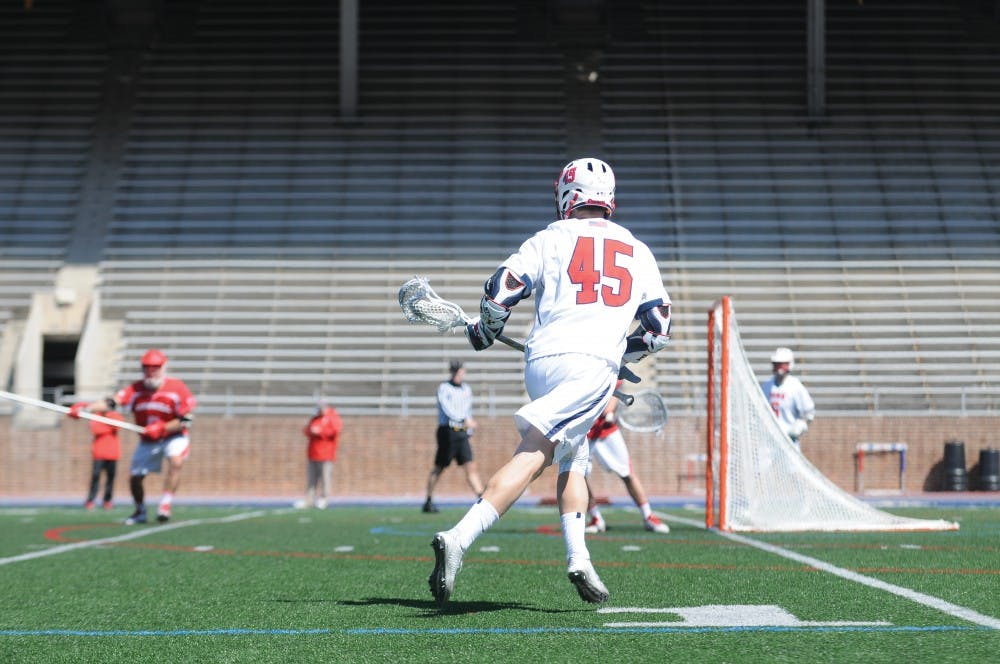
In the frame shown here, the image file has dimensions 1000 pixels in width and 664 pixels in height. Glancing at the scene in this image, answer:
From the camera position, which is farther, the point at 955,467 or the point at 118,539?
the point at 955,467

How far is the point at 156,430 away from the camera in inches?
473

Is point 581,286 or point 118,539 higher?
point 581,286

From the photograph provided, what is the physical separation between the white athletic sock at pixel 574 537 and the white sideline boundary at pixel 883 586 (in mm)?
1374

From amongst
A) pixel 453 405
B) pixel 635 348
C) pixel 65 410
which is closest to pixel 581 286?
pixel 635 348

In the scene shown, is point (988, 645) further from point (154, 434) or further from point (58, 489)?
point (58, 489)

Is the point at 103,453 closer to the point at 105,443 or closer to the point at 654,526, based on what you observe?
the point at 105,443

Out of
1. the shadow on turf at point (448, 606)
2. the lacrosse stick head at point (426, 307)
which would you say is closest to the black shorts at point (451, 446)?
the lacrosse stick head at point (426, 307)

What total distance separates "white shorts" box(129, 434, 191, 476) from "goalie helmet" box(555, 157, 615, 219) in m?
7.53

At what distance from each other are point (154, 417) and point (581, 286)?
305 inches

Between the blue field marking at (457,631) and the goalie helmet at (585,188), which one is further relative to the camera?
the goalie helmet at (585,188)

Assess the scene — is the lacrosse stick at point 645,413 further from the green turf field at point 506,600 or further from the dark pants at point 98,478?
the dark pants at point 98,478

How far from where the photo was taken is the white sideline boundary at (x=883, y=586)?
15.6ft

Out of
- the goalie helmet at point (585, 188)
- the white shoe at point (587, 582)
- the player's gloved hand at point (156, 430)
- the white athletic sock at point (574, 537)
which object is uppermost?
the goalie helmet at point (585, 188)

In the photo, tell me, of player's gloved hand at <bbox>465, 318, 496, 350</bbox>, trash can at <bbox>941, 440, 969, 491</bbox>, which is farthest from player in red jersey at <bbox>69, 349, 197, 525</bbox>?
trash can at <bbox>941, 440, 969, 491</bbox>
